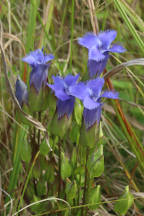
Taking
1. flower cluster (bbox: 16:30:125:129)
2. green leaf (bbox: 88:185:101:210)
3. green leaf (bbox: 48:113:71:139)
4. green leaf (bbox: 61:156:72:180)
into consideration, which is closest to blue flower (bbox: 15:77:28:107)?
flower cluster (bbox: 16:30:125:129)

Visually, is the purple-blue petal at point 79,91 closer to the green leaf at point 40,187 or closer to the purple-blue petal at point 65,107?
the purple-blue petal at point 65,107

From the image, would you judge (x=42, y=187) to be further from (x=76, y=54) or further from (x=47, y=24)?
(x=76, y=54)

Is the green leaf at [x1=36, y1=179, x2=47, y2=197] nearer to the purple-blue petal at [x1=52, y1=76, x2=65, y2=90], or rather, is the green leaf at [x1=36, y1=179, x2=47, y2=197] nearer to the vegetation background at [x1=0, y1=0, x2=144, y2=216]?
the vegetation background at [x1=0, y1=0, x2=144, y2=216]

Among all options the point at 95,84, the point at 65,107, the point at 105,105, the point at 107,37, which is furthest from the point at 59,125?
the point at 105,105

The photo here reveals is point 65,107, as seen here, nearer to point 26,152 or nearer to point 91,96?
point 91,96

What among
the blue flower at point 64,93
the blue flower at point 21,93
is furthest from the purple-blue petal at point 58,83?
the blue flower at point 21,93

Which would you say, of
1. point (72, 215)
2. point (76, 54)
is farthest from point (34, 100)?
point (76, 54)

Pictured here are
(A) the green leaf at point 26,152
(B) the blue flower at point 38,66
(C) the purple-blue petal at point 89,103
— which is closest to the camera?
(C) the purple-blue petal at point 89,103
